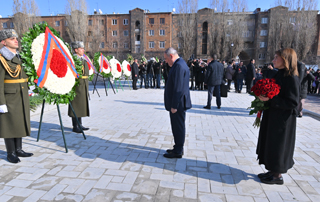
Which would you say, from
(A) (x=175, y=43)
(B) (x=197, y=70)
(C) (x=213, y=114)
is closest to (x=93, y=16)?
(A) (x=175, y=43)

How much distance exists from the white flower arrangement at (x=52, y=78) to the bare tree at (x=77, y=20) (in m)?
40.1

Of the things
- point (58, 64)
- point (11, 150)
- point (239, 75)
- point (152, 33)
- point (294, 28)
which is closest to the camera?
point (11, 150)

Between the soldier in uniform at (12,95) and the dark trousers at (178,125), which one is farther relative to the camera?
the dark trousers at (178,125)

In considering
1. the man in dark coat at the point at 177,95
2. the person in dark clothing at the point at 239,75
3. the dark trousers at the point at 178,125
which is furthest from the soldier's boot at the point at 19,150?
the person in dark clothing at the point at 239,75

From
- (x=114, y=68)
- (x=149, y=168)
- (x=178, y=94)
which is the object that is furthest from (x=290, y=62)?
(x=114, y=68)

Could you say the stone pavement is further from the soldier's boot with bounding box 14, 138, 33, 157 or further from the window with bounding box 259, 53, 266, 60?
the window with bounding box 259, 53, 266, 60

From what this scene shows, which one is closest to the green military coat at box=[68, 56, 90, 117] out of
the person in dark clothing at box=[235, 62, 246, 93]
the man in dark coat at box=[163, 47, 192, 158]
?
the man in dark coat at box=[163, 47, 192, 158]

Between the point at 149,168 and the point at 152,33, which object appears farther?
the point at 152,33

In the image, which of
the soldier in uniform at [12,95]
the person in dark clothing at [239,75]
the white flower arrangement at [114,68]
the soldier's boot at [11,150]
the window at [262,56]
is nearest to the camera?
the soldier in uniform at [12,95]

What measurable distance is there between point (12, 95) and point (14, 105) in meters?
0.17

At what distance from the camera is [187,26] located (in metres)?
40.2

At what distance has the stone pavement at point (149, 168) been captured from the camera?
2789 mm

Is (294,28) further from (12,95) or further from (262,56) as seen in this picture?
(12,95)

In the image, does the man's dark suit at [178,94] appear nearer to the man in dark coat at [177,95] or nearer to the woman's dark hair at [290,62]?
the man in dark coat at [177,95]
